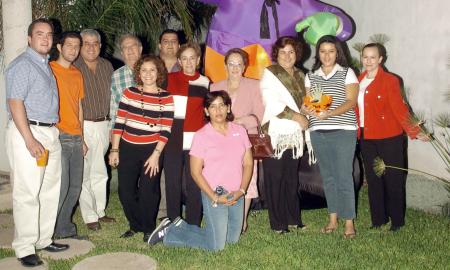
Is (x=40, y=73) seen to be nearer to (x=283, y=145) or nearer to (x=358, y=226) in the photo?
(x=283, y=145)

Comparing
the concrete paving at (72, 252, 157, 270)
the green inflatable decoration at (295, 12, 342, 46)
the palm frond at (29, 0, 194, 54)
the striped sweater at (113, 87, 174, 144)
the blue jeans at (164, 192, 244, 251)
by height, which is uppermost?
the palm frond at (29, 0, 194, 54)

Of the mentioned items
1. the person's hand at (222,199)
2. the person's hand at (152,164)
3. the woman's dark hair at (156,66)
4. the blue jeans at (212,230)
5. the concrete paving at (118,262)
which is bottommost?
the concrete paving at (118,262)

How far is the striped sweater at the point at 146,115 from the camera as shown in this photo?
469 cm

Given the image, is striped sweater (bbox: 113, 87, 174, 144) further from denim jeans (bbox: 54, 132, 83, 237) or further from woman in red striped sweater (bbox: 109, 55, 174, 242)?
denim jeans (bbox: 54, 132, 83, 237)

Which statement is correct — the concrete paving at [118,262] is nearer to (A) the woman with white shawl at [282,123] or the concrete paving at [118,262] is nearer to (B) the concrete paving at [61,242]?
(B) the concrete paving at [61,242]

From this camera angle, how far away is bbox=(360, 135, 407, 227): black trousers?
15.9 feet

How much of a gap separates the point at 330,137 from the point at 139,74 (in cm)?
181

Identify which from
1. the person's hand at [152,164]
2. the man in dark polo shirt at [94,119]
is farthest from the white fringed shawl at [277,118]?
the man in dark polo shirt at [94,119]

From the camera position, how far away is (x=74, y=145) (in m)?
4.68

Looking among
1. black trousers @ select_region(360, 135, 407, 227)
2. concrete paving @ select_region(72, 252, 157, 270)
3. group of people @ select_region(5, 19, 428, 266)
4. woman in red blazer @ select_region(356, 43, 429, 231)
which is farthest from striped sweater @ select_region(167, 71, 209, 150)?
black trousers @ select_region(360, 135, 407, 227)

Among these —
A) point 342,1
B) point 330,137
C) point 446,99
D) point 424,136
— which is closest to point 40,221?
point 330,137

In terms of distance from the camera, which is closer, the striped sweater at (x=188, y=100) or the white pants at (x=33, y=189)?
the white pants at (x=33, y=189)

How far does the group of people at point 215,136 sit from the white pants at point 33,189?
15 mm

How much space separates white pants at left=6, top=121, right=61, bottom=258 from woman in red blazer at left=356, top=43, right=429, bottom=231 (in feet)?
9.04
